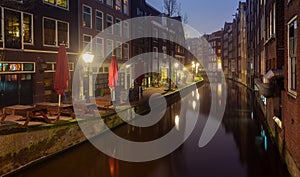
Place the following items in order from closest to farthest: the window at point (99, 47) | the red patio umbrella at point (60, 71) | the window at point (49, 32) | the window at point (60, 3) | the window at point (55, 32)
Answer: the red patio umbrella at point (60, 71), the window at point (49, 32), the window at point (55, 32), the window at point (60, 3), the window at point (99, 47)

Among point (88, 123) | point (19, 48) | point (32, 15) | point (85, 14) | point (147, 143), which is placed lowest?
point (147, 143)

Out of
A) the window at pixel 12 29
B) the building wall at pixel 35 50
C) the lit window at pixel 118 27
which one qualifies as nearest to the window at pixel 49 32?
the building wall at pixel 35 50

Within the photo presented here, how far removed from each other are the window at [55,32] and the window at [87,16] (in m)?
2.80

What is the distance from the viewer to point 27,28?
18.6 meters

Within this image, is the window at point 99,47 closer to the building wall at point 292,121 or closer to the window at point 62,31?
the window at point 62,31

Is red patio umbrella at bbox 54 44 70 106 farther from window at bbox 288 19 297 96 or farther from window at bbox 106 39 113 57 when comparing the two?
window at bbox 106 39 113 57

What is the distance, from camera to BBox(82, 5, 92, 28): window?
25.0 m

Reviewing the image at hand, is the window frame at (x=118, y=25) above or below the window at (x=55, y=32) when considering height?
above

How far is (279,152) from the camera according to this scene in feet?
40.3

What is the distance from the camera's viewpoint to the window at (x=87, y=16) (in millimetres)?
24950

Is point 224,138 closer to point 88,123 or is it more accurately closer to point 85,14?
point 88,123

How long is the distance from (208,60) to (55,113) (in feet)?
412

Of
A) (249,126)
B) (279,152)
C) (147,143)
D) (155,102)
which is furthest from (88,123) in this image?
(155,102)

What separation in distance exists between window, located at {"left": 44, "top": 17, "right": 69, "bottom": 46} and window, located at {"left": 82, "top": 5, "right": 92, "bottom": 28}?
2797 mm
